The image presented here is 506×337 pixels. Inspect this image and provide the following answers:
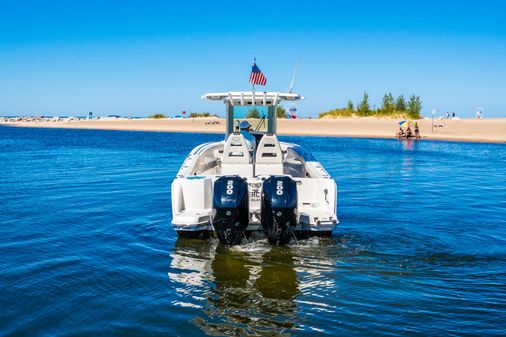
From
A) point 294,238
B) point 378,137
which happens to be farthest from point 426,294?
point 378,137

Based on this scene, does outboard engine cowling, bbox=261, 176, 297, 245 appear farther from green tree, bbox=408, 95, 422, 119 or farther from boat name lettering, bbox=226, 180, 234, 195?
green tree, bbox=408, 95, 422, 119

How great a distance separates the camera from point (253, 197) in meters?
9.08

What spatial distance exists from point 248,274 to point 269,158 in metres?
3.14

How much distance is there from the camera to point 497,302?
21.4 feet

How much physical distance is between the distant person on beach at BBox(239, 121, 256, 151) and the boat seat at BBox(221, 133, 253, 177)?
3.06 feet

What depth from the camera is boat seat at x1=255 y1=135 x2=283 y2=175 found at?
9969 mm

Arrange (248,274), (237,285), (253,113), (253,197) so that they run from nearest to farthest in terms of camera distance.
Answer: (237,285), (248,274), (253,197), (253,113)

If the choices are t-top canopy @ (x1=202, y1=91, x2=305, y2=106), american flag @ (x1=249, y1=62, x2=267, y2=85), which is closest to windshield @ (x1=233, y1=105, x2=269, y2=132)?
t-top canopy @ (x1=202, y1=91, x2=305, y2=106)

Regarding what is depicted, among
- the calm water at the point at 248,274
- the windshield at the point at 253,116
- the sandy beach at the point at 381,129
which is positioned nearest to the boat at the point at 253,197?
the calm water at the point at 248,274

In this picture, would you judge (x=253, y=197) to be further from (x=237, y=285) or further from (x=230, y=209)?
(x=237, y=285)

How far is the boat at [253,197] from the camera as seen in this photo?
8.14 m

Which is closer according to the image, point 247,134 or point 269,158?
point 269,158

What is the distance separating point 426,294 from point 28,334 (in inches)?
204

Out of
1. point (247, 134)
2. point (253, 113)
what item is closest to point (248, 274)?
point (247, 134)
